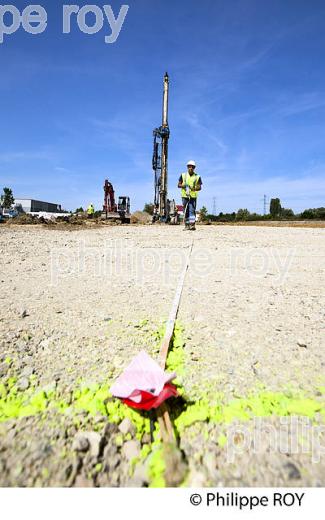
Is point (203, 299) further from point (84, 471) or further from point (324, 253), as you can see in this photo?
point (324, 253)

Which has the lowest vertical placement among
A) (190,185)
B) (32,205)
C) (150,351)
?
(150,351)

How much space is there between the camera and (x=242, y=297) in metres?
2.33

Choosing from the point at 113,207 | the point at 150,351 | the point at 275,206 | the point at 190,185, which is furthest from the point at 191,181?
the point at 275,206

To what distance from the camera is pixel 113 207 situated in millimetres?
24250

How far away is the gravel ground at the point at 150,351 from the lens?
827 mm

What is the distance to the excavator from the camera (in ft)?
72.6

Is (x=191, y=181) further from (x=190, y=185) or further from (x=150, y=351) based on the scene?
(x=150, y=351)

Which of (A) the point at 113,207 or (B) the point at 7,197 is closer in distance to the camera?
(A) the point at 113,207

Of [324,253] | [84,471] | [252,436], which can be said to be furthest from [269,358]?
[324,253]

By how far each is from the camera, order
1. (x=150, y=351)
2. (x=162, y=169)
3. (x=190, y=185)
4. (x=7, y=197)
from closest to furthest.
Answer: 1. (x=150, y=351)
2. (x=190, y=185)
3. (x=162, y=169)
4. (x=7, y=197)

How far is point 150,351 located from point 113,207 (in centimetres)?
2361

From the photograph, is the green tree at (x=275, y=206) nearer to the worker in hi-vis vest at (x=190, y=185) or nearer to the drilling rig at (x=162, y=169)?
the drilling rig at (x=162, y=169)

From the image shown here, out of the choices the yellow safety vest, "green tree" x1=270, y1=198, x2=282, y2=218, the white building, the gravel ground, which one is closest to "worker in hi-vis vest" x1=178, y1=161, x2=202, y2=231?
the yellow safety vest

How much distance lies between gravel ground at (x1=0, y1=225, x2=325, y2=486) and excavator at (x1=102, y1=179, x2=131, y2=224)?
19.1 meters
